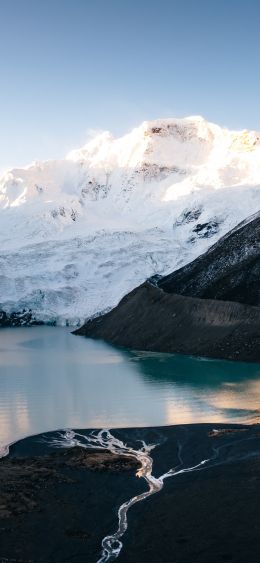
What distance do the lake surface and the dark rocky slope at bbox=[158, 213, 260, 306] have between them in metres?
13.1

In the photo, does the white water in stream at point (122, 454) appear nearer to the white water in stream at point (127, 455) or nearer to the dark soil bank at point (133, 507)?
the white water in stream at point (127, 455)

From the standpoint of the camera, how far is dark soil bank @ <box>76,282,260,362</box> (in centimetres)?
7531

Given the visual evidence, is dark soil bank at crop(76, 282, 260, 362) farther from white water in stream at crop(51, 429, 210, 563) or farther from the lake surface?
white water in stream at crop(51, 429, 210, 563)

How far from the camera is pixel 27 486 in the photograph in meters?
29.4

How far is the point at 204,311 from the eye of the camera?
84.2m

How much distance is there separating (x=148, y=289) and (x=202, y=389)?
150 ft

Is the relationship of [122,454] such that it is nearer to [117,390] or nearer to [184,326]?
[117,390]

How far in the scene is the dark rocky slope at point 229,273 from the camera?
86438 millimetres

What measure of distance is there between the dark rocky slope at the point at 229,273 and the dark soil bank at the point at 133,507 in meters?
49.5

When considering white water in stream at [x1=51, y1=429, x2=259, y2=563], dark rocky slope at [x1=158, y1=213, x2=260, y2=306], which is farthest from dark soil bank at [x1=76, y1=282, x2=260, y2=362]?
white water in stream at [x1=51, y1=429, x2=259, y2=563]

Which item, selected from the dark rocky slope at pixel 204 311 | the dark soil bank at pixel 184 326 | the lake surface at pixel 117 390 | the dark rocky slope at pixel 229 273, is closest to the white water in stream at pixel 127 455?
the lake surface at pixel 117 390

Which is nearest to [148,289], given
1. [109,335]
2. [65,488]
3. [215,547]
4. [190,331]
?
[109,335]

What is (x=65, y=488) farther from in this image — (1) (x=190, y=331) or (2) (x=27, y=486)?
(1) (x=190, y=331)

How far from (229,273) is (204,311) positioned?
1057 centimetres
